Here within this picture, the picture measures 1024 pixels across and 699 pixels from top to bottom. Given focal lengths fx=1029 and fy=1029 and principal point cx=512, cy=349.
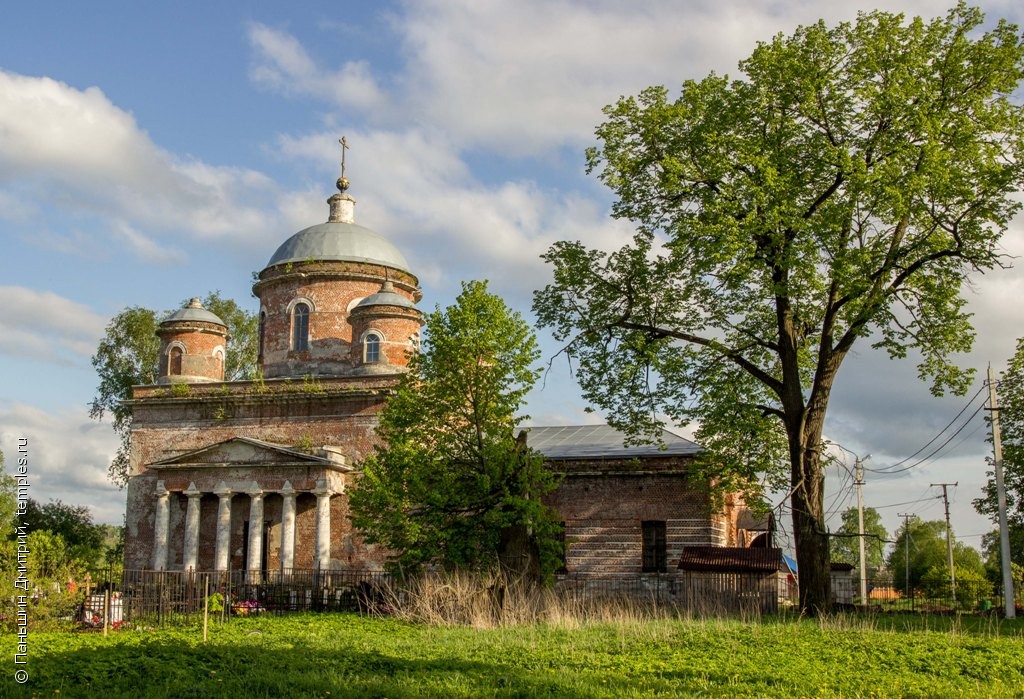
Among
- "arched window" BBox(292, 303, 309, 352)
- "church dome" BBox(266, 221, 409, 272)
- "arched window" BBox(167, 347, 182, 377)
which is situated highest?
"church dome" BBox(266, 221, 409, 272)

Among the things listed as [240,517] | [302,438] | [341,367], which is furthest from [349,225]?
[240,517]

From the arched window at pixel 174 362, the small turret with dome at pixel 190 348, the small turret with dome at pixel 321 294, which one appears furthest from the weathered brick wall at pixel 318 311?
the arched window at pixel 174 362

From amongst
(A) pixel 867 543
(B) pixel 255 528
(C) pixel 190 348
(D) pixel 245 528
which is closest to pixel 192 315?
(C) pixel 190 348

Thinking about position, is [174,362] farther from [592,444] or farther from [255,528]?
[592,444]

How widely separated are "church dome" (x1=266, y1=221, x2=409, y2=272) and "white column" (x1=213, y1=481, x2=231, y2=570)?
8.08m

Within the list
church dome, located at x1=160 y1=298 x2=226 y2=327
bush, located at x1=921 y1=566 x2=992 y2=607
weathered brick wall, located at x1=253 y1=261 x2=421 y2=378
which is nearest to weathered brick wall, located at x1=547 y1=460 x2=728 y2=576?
bush, located at x1=921 y1=566 x2=992 y2=607

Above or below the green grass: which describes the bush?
below

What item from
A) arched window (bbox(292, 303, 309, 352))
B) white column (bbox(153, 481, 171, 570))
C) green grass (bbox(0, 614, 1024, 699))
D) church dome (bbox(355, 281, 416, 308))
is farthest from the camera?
arched window (bbox(292, 303, 309, 352))

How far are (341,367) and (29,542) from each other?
1485 centimetres

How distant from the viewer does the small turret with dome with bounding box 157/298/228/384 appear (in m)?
31.2

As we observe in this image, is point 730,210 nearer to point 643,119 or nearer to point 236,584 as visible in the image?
point 643,119

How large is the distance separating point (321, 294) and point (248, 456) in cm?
636

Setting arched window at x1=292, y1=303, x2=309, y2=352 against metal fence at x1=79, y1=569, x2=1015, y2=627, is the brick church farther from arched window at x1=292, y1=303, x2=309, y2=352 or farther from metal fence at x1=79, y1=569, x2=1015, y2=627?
metal fence at x1=79, y1=569, x2=1015, y2=627

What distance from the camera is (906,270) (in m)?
19.9
